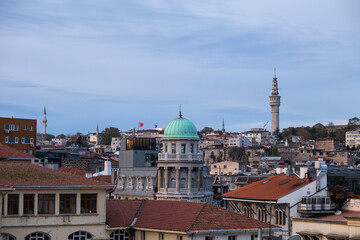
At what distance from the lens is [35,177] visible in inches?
1825

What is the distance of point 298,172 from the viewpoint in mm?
68000

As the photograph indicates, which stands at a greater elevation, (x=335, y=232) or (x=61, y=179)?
(x=61, y=179)

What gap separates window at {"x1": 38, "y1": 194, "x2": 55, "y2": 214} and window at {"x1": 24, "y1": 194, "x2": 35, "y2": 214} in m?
0.41

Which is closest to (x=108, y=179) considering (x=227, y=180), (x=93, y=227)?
(x=227, y=180)

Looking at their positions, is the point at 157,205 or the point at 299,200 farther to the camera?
the point at 299,200

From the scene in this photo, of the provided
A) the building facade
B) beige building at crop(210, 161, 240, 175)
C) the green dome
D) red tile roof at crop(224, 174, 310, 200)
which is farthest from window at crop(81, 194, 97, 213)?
beige building at crop(210, 161, 240, 175)

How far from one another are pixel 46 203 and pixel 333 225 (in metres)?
17.9

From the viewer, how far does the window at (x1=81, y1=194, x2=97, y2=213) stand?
154ft

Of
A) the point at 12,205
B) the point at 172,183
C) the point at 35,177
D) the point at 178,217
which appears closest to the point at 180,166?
the point at 172,183

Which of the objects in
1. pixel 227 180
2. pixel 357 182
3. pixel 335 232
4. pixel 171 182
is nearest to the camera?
pixel 335 232

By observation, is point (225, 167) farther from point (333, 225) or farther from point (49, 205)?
point (49, 205)

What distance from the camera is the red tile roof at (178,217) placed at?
45.9 meters

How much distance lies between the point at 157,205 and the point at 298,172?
68.7 feet

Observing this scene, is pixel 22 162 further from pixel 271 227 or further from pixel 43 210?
pixel 271 227
